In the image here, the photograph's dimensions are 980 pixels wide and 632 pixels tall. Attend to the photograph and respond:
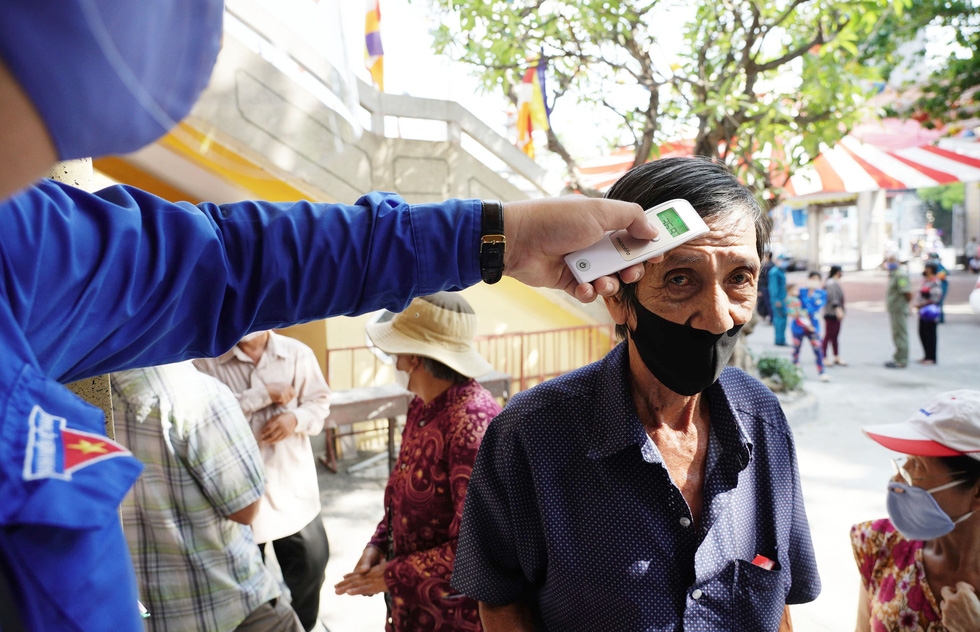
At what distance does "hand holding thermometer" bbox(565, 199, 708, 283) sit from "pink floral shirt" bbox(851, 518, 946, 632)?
162cm

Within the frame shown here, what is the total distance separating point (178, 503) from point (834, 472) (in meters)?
5.88

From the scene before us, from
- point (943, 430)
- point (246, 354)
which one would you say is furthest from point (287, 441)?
point (943, 430)

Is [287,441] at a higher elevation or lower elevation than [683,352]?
lower

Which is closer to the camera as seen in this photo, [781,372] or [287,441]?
[287,441]

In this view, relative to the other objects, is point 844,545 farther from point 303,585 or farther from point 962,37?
point 962,37

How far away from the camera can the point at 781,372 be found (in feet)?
28.5

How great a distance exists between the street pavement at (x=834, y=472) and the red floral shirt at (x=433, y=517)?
2.03 meters

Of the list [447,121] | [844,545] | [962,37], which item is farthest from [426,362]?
[962,37]

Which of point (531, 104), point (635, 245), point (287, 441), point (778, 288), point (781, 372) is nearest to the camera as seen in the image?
point (635, 245)

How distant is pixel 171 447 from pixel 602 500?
1.34 m

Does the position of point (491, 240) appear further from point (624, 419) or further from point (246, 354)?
point (246, 354)

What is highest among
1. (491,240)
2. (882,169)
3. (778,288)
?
(882,169)

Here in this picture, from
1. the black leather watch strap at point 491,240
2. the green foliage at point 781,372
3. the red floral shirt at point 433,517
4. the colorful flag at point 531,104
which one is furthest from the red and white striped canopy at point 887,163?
the black leather watch strap at point 491,240

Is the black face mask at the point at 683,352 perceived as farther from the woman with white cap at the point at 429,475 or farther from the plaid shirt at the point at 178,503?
the plaid shirt at the point at 178,503
